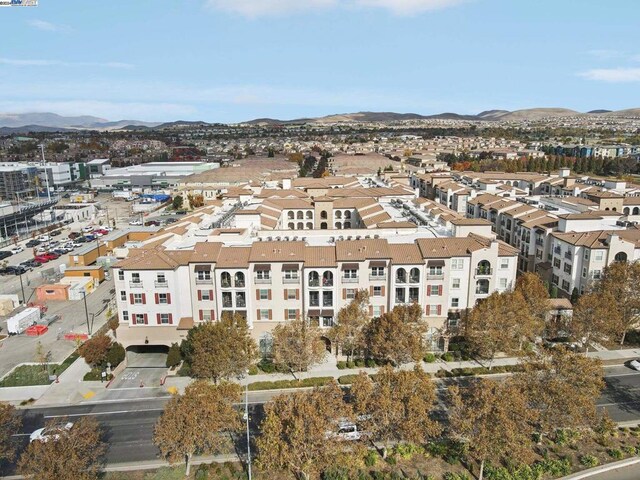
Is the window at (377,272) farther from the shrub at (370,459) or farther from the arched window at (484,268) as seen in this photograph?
the shrub at (370,459)

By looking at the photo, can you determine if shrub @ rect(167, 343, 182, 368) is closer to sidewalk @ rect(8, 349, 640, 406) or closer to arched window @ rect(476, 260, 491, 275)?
sidewalk @ rect(8, 349, 640, 406)

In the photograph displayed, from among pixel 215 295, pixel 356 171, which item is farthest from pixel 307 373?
pixel 356 171

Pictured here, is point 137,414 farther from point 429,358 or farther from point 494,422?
point 494,422

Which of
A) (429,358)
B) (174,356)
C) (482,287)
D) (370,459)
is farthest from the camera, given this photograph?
(482,287)

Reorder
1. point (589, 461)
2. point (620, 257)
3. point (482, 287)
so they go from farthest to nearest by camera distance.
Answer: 1. point (620, 257)
2. point (482, 287)
3. point (589, 461)

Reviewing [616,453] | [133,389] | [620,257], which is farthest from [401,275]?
[133,389]

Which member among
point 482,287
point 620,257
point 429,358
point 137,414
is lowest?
point 137,414

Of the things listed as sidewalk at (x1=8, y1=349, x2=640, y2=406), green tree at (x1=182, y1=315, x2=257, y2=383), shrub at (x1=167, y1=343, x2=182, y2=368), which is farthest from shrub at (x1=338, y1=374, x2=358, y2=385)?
shrub at (x1=167, y1=343, x2=182, y2=368)

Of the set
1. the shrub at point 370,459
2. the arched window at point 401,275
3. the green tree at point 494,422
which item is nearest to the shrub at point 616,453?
the green tree at point 494,422
